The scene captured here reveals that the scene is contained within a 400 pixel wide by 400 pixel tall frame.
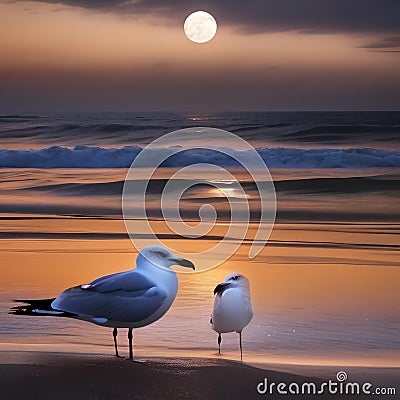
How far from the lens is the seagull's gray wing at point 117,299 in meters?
5.32

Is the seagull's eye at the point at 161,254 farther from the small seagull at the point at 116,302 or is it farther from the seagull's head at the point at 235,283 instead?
the seagull's head at the point at 235,283

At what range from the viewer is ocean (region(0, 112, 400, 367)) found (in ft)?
19.4

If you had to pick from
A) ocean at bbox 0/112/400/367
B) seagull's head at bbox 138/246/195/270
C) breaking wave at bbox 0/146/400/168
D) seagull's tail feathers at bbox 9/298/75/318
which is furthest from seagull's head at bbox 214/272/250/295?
breaking wave at bbox 0/146/400/168

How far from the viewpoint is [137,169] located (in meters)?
23.1

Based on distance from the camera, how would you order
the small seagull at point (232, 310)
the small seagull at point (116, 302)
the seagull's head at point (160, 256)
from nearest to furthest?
the small seagull at point (116, 302) → the seagull's head at point (160, 256) → the small seagull at point (232, 310)

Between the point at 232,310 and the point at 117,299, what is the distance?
2.91ft

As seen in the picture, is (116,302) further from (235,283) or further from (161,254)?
(235,283)

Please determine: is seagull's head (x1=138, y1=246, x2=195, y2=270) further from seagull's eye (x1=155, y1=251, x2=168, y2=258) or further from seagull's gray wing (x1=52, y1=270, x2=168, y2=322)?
seagull's gray wing (x1=52, y1=270, x2=168, y2=322)

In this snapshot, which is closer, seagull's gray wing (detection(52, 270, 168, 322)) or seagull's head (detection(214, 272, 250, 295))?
seagull's gray wing (detection(52, 270, 168, 322))

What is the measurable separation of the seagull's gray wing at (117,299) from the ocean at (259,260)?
1.09 feet

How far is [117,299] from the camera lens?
535 cm

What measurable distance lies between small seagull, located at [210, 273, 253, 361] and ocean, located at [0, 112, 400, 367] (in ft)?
0.45

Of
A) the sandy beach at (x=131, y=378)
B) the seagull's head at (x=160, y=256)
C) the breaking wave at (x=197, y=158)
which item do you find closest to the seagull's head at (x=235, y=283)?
the seagull's head at (x=160, y=256)

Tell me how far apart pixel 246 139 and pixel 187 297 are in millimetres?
23118
